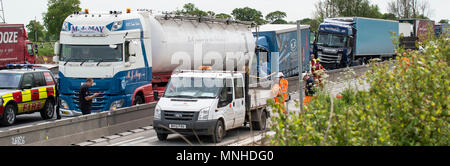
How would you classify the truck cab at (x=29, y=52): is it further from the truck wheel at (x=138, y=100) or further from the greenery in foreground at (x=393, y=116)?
the greenery in foreground at (x=393, y=116)

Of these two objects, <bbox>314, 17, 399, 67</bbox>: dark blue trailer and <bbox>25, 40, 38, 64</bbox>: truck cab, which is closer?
<bbox>25, 40, 38, 64</bbox>: truck cab

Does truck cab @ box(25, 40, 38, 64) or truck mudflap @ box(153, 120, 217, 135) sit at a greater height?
truck cab @ box(25, 40, 38, 64)

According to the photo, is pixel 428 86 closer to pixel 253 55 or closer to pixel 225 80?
pixel 225 80

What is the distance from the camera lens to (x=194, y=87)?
50.8 ft

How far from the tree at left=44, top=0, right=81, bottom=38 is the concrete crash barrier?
7969 cm

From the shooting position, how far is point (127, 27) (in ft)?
62.9

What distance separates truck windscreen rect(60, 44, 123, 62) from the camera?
1889 centimetres

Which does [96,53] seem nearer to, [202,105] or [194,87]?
[194,87]

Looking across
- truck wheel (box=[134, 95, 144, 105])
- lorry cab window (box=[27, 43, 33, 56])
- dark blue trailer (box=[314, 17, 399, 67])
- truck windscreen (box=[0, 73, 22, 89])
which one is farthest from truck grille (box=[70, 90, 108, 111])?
dark blue trailer (box=[314, 17, 399, 67])

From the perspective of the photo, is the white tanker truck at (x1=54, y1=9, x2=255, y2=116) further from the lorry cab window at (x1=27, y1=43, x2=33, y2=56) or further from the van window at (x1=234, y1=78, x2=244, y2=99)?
the lorry cab window at (x1=27, y1=43, x2=33, y2=56)

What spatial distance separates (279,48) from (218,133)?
18686 mm

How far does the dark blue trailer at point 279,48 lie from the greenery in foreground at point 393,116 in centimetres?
2137

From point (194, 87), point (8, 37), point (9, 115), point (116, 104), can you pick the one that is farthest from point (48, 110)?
point (8, 37)
